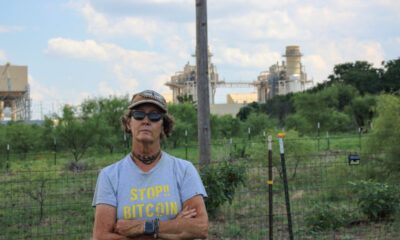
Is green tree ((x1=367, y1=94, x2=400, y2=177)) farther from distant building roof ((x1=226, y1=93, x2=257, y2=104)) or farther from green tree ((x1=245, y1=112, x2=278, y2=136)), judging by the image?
distant building roof ((x1=226, y1=93, x2=257, y2=104))

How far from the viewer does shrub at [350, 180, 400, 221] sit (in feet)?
24.7

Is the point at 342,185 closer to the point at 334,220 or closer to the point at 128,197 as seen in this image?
the point at 334,220

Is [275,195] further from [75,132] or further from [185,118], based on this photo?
[185,118]

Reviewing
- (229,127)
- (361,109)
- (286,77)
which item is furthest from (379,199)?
(286,77)

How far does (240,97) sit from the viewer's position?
307 ft

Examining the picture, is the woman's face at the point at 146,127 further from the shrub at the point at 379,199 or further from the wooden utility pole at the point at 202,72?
the shrub at the point at 379,199

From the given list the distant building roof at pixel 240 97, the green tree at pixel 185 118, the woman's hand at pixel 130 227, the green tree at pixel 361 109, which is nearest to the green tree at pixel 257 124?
the green tree at pixel 185 118

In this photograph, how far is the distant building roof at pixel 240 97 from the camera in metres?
90.9

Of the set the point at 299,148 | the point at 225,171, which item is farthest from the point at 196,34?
the point at 299,148

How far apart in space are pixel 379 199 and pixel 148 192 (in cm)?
584

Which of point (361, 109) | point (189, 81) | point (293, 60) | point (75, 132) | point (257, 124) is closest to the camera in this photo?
point (75, 132)

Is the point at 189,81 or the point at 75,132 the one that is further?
the point at 189,81

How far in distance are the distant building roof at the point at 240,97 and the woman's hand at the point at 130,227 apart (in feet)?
288

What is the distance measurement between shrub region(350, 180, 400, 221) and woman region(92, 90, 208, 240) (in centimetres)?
535
